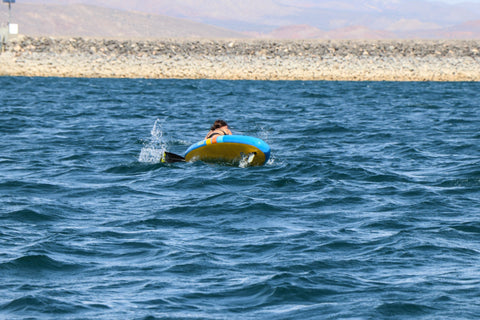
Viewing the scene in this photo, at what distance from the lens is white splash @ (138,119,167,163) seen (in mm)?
15808

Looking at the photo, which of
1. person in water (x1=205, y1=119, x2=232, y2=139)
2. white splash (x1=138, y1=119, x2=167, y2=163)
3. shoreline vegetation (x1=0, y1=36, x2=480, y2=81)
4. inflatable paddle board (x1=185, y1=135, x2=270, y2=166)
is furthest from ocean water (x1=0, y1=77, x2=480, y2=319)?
shoreline vegetation (x1=0, y1=36, x2=480, y2=81)

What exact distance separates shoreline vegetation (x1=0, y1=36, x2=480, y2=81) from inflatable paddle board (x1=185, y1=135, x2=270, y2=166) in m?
39.7

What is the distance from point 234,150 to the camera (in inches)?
562

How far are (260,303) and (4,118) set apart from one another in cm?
1938

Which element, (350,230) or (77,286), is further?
(350,230)

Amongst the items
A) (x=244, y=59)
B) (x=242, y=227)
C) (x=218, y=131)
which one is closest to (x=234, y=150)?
(x=218, y=131)

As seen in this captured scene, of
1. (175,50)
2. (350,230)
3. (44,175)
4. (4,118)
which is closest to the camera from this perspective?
(350,230)

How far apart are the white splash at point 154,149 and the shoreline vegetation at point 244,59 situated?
1340 inches

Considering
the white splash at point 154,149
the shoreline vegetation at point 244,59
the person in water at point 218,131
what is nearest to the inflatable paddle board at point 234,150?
the person in water at point 218,131

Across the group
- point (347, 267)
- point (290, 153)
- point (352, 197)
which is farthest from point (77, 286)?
point (290, 153)

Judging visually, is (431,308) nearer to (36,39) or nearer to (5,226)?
(5,226)

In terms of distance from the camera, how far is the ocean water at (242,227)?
21.8 ft

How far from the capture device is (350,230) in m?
9.24

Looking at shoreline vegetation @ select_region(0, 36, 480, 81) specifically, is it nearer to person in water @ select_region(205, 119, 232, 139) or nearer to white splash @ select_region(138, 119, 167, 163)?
white splash @ select_region(138, 119, 167, 163)
